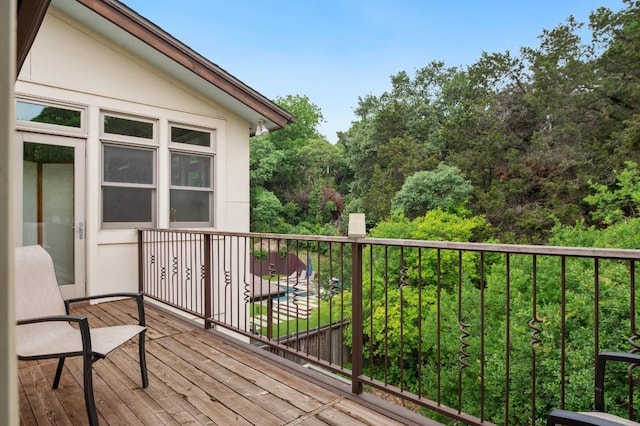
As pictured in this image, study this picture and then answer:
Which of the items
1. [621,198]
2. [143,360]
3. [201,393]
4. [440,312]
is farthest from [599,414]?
[621,198]

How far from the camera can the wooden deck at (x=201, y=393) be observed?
6.52 ft

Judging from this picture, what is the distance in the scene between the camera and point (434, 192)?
13.2m

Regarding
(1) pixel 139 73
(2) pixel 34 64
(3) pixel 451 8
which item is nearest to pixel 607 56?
(3) pixel 451 8

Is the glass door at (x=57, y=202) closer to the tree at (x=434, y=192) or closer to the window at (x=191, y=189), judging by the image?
the window at (x=191, y=189)

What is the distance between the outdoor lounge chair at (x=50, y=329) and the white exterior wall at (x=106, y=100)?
101 inches

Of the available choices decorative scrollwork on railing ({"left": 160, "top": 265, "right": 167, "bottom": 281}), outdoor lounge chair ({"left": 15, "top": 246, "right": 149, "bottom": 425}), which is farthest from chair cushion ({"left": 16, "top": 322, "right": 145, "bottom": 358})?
decorative scrollwork on railing ({"left": 160, "top": 265, "right": 167, "bottom": 281})

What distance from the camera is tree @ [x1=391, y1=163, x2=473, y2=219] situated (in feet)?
42.8

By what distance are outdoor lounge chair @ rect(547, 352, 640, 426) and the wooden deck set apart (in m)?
0.86

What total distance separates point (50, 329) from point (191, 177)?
140 inches

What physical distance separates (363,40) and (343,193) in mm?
10066

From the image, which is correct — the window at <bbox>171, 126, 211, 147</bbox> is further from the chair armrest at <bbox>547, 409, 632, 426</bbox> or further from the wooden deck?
the chair armrest at <bbox>547, 409, 632, 426</bbox>

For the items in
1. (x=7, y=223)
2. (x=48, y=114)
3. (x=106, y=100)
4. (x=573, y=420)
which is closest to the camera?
(x=7, y=223)

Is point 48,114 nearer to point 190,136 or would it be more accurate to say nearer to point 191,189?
point 190,136

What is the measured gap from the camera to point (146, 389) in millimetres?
2312
